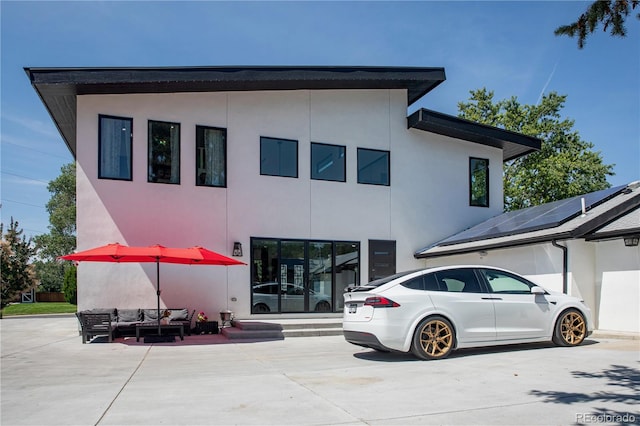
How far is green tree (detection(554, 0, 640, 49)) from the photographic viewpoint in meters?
5.85

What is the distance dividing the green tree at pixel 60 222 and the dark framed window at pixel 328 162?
1445 inches

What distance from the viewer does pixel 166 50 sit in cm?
1659

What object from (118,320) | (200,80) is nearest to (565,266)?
(200,80)

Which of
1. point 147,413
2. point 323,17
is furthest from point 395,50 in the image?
point 147,413

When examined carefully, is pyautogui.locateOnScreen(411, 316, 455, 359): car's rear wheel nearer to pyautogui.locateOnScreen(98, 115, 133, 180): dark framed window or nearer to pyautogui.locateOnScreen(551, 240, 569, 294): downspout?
pyautogui.locateOnScreen(551, 240, 569, 294): downspout

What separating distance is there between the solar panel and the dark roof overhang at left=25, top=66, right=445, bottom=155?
197 inches

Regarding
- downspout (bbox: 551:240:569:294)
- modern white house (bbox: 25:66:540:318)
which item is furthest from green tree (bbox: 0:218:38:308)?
downspout (bbox: 551:240:569:294)

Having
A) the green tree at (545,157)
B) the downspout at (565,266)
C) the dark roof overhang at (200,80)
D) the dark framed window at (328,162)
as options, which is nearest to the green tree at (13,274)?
the dark roof overhang at (200,80)

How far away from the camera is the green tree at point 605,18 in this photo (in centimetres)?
585

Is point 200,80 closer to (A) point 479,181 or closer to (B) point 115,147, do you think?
(B) point 115,147

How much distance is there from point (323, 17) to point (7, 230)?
25489mm

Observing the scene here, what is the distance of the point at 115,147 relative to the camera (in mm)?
13289

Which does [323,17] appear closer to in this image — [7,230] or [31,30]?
[31,30]

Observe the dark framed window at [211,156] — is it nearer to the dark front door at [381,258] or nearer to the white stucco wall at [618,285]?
the dark front door at [381,258]
